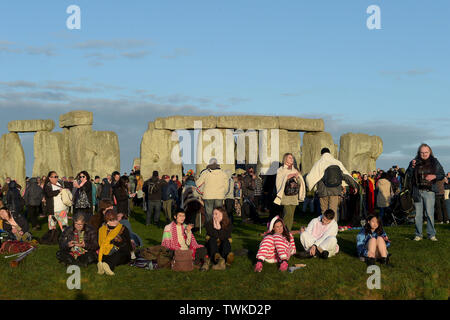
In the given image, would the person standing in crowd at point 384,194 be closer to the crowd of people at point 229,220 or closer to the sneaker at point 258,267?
the crowd of people at point 229,220

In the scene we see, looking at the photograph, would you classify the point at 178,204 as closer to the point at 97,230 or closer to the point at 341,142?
the point at 97,230

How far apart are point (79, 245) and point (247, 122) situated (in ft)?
79.2

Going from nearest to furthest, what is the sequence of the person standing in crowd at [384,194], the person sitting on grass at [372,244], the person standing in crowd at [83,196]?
the person sitting on grass at [372,244]
the person standing in crowd at [83,196]
the person standing in crowd at [384,194]

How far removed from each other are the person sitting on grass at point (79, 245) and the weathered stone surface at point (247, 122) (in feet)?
77.7

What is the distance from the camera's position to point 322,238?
1123 centimetres

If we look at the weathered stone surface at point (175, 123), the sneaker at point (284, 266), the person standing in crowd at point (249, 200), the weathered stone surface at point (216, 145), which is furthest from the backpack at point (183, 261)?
the weathered stone surface at point (216, 145)

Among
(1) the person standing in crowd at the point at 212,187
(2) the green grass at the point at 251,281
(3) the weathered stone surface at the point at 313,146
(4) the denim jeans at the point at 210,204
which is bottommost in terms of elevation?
(2) the green grass at the point at 251,281

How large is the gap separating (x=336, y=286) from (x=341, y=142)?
28.2 m

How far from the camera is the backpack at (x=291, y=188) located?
1280cm

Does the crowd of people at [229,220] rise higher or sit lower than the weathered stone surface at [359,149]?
lower

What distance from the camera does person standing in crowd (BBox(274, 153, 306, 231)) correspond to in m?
12.8

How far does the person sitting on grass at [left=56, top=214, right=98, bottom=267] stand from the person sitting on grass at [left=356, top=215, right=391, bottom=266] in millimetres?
4795

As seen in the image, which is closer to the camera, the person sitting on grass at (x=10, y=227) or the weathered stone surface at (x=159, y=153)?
the person sitting on grass at (x=10, y=227)

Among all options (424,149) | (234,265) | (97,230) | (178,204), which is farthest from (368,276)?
(178,204)
